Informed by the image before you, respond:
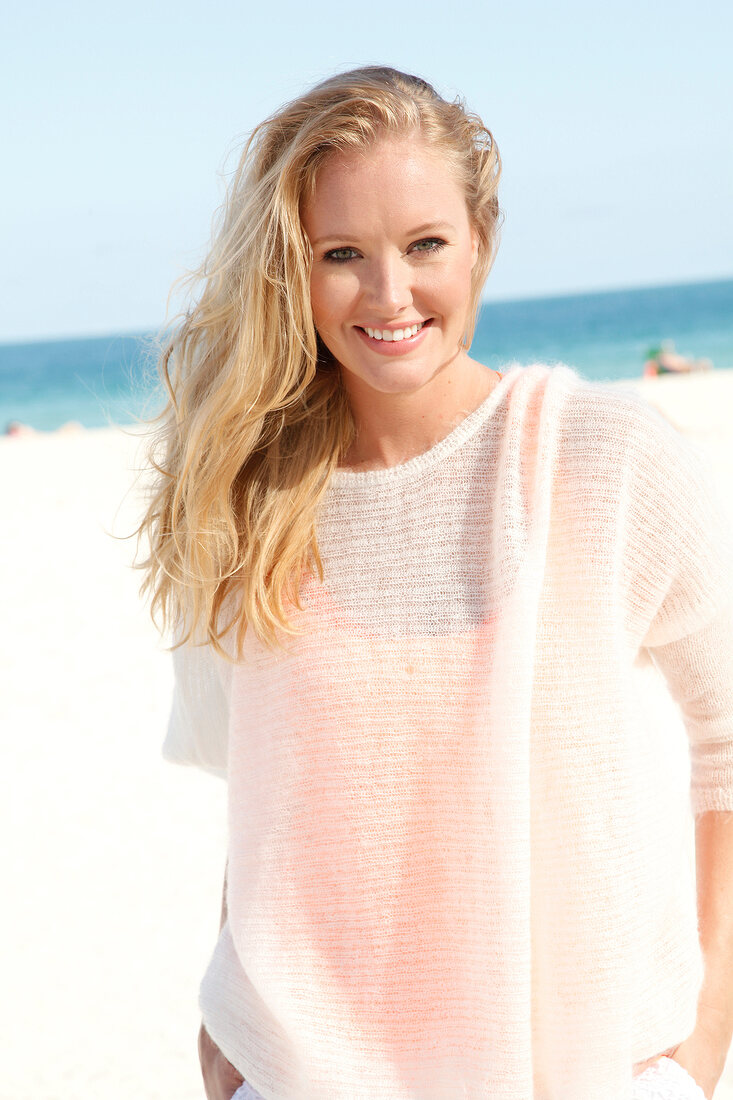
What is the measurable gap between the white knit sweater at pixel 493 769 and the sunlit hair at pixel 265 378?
0.11 metres

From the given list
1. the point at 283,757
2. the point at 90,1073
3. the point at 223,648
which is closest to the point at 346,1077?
the point at 283,757

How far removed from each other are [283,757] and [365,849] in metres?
0.23

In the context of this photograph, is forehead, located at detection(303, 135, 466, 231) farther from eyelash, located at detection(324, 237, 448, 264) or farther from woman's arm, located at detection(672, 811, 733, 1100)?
woman's arm, located at detection(672, 811, 733, 1100)

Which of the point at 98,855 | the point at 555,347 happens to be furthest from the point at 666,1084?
the point at 555,347

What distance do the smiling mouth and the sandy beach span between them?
39 cm

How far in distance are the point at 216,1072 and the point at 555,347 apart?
54.0 m

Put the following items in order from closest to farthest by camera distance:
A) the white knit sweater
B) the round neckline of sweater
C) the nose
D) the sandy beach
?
the white knit sweater
the nose
the round neckline of sweater
the sandy beach

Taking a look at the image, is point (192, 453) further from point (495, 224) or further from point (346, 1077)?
point (346, 1077)

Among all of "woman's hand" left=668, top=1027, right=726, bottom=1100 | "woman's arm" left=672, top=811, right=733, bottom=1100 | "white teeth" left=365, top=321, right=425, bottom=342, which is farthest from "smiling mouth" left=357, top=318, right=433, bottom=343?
"woman's hand" left=668, top=1027, right=726, bottom=1100

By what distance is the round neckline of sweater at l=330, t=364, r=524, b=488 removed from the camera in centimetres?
205

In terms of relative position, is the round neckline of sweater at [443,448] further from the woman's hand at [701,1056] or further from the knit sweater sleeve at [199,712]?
the woman's hand at [701,1056]

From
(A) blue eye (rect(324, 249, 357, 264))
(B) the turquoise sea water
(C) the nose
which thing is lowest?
(C) the nose

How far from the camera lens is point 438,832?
1910mm

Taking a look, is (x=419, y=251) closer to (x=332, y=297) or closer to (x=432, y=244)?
(x=432, y=244)
